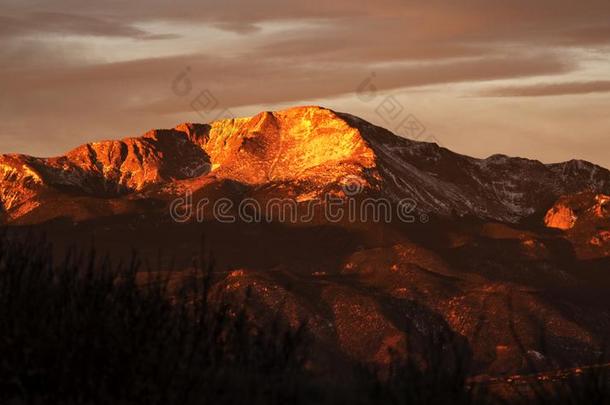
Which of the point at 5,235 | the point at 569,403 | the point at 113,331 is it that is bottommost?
the point at 569,403

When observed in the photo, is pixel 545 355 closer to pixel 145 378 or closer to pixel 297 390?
pixel 297 390

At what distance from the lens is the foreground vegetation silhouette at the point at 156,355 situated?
47.9ft

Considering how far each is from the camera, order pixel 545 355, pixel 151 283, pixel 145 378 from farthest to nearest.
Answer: pixel 151 283 < pixel 145 378 < pixel 545 355

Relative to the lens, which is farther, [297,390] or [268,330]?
[268,330]

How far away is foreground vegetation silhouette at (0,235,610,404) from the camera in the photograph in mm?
14586

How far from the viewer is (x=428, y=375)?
581 inches

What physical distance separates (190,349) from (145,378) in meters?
0.91

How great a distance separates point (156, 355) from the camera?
1462 cm

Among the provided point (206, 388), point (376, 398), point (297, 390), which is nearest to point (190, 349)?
point (206, 388)

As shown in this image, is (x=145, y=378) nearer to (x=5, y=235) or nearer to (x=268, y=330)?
(x=268, y=330)

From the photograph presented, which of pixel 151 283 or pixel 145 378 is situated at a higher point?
pixel 151 283

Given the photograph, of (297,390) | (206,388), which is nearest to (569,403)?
(297,390)

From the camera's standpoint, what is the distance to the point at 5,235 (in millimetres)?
16453

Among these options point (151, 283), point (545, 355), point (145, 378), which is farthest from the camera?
point (151, 283)
